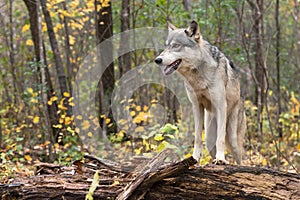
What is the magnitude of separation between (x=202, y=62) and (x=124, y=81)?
6669 millimetres

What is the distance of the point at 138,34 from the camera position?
13570 millimetres

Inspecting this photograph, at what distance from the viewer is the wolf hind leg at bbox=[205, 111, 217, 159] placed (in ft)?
19.5

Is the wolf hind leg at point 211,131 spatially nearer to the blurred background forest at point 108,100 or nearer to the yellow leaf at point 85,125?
the blurred background forest at point 108,100

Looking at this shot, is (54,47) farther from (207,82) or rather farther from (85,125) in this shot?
(207,82)

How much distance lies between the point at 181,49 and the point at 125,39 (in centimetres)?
708

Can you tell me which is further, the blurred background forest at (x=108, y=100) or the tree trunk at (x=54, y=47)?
the tree trunk at (x=54, y=47)

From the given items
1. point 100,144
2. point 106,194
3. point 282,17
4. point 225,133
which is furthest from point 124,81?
point 282,17

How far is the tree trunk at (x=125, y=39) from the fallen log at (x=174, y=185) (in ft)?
22.0

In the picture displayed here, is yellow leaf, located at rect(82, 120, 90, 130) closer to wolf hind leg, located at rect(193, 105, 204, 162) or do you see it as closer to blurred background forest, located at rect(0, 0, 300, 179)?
blurred background forest, located at rect(0, 0, 300, 179)

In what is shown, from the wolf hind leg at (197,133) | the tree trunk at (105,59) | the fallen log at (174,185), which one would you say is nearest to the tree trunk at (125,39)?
the tree trunk at (105,59)

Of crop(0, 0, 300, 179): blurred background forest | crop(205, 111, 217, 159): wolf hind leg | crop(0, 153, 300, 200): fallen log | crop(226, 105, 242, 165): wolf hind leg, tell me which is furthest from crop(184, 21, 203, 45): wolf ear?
crop(0, 0, 300, 179): blurred background forest

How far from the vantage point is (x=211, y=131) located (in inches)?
239

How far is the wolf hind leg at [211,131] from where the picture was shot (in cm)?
595

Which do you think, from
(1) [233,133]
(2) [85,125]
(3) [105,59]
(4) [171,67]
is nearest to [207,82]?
(4) [171,67]
